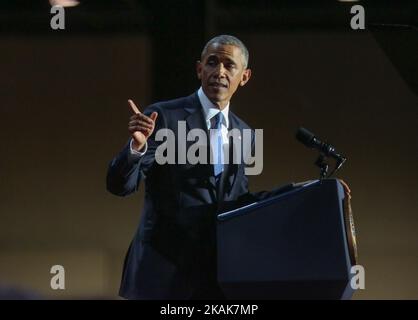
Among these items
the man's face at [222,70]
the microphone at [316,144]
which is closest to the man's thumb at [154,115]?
the man's face at [222,70]

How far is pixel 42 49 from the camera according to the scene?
4.62 m

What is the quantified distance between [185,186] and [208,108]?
14.3 inches

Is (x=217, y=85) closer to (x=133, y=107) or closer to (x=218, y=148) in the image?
(x=218, y=148)

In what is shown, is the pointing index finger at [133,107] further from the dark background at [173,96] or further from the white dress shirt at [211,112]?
the white dress shirt at [211,112]

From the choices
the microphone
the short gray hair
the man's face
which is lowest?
the microphone

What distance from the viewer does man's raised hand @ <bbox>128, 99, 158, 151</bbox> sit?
4.52 meters

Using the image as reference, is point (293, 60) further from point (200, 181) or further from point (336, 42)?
point (200, 181)

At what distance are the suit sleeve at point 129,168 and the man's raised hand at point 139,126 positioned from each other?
22 mm

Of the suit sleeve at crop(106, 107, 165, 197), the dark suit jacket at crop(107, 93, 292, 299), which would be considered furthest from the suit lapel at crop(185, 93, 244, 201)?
the suit sleeve at crop(106, 107, 165, 197)

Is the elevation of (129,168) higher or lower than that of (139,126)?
lower

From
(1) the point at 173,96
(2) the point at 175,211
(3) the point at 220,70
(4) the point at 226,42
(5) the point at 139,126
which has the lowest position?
(2) the point at 175,211

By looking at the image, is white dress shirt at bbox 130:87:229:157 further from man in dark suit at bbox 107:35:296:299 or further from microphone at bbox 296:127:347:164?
microphone at bbox 296:127:347:164

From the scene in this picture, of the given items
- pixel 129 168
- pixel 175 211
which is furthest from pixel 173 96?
pixel 175 211

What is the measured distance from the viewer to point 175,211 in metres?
4.52
